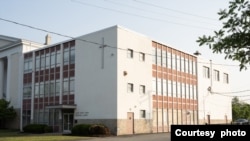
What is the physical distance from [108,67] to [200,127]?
3348cm

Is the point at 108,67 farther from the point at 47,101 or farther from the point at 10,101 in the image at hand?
the point at 10,101

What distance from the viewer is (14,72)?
5212cm

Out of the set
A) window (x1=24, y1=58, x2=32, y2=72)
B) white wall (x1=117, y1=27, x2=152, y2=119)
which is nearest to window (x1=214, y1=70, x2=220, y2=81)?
white wall (x1=117, y1=27, x2=152, y2=119)

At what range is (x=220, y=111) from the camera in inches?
2391

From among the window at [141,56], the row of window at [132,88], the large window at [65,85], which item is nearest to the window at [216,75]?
the window at [141,56]

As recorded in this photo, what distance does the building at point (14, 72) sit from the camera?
5103cm

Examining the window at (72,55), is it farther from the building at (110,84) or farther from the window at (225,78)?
the window at (225,78)

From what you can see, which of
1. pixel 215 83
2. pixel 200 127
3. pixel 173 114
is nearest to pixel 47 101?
pixel 173 114

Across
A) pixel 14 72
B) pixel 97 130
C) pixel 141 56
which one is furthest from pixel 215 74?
pixel 14 72

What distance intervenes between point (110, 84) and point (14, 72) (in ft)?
68.9

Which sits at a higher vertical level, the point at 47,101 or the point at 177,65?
the point at 177,65

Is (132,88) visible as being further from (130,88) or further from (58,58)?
(58,58)

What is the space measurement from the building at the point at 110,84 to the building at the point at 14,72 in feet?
2.88

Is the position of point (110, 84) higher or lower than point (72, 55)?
lower
